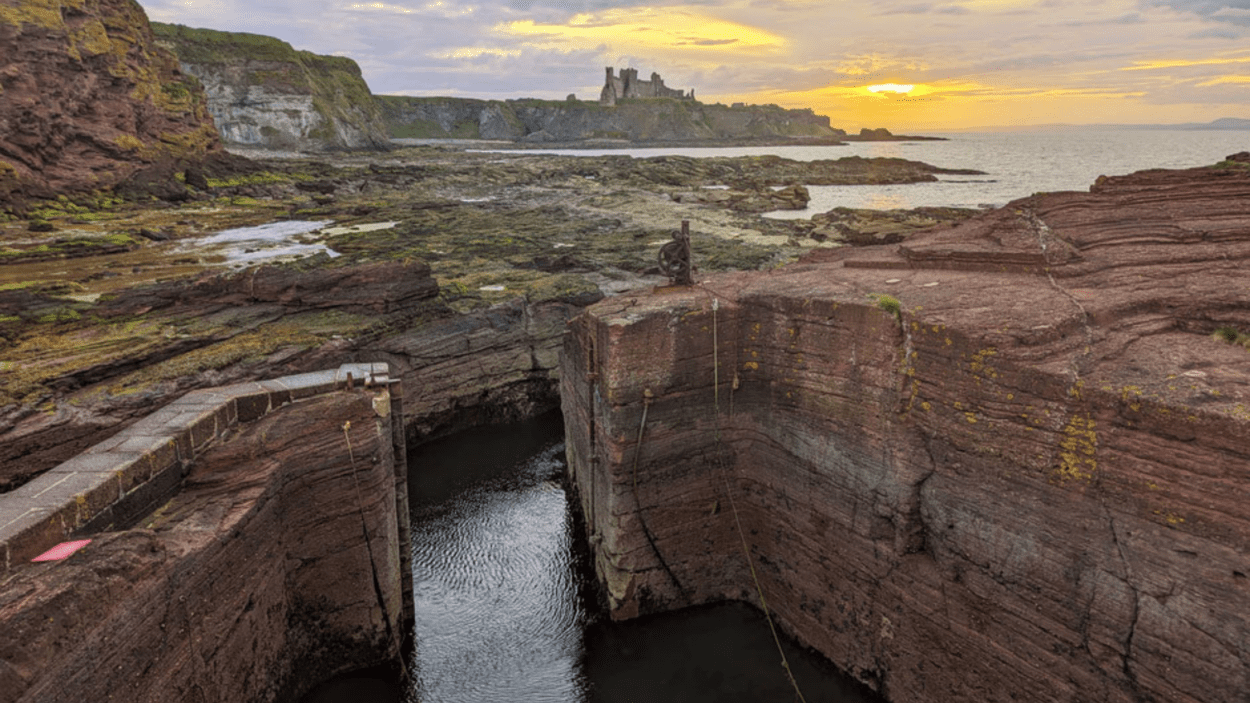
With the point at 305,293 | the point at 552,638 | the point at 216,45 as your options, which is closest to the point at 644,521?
the point at 552,638

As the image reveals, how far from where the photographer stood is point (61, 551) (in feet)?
25.6

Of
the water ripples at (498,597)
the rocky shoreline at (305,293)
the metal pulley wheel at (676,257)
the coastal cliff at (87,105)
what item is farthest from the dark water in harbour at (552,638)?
the coastal cliff at (87,105)

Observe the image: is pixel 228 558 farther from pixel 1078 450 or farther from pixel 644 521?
pixel 1078 450

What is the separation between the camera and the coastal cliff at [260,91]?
334ft

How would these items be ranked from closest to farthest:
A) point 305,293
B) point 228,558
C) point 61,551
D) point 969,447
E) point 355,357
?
point 61,551 → point 228,558 → point 969,447 → point 355,357 → point 305,293

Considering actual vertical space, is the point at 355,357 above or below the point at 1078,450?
below

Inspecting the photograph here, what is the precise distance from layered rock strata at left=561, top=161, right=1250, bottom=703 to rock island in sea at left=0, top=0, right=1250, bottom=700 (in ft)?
0.21

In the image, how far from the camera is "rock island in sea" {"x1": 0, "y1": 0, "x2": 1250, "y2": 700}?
8.01m

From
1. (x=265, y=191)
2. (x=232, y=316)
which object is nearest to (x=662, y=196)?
(x=265, y=191)

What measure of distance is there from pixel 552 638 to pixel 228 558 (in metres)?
6.72

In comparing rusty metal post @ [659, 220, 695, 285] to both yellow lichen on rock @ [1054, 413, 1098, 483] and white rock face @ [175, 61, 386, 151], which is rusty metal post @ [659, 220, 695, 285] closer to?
yellow lichen on rock @ [1054, 413, 1098, 483]

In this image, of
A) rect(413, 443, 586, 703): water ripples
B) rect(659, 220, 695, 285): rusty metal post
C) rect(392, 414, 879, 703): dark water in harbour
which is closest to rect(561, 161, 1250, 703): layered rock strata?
rect(659, 220, 695, 285): rusty metal post

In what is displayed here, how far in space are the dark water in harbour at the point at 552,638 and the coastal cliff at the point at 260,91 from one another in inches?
4126

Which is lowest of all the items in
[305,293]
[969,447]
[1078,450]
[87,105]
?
[969,447]
